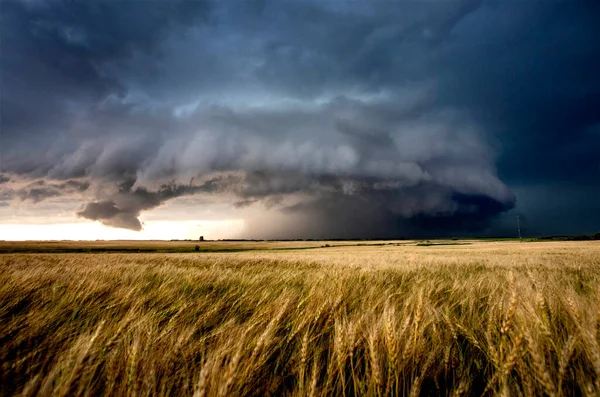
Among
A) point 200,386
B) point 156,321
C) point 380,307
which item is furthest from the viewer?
point 380,307

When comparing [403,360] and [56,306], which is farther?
[56,306]

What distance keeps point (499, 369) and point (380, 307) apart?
183 centimetres

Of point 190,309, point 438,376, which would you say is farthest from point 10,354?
point 438,376

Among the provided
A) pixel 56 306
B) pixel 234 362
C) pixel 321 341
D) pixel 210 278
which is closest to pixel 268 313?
pixel 321 341

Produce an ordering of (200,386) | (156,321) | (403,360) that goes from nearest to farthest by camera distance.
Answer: (200,386) → (403,360) → (156,321)

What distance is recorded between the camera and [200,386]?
3.64 feet

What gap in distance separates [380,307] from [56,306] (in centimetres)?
305

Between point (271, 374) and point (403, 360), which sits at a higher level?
point (403, 360)

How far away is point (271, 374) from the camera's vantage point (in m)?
1.70

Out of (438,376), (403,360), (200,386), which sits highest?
(200,386)

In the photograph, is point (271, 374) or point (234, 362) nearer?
point (234, 362)

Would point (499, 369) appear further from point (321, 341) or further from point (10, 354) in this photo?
point (10, 354)

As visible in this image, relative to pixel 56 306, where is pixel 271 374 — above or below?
below

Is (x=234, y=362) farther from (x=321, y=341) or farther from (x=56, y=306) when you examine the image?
(x=56, y=306)
